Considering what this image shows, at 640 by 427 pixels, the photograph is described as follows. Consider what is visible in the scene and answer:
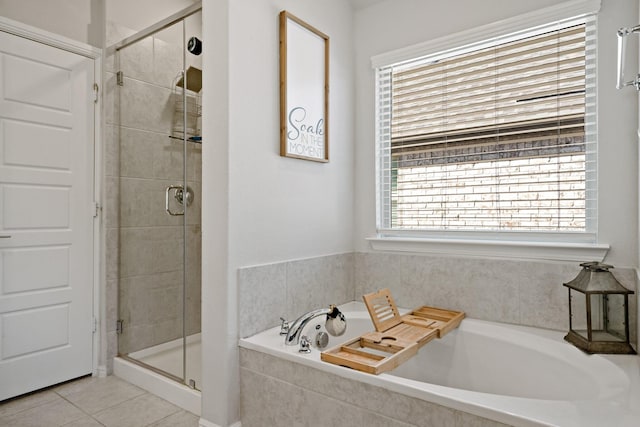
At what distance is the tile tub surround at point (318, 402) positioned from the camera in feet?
4.56

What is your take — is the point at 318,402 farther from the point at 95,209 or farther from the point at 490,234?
the point at 95,209

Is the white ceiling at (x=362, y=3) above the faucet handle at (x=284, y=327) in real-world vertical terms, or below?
above

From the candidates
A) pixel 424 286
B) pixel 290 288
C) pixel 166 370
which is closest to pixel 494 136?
pixel 424 286

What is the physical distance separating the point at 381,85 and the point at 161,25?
1450mm

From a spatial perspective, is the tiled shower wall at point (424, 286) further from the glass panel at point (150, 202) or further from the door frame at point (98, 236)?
the door frame at point (98, 236)

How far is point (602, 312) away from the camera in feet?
5.91

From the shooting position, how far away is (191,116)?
2600mm

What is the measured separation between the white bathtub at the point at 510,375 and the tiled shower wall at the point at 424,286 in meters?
0.09

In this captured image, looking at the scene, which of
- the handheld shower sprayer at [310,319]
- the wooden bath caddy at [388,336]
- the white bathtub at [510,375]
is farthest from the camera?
the handheld shower sprayer at [310,319]

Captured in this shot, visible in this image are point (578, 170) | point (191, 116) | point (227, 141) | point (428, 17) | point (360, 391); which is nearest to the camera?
point (360, 391)

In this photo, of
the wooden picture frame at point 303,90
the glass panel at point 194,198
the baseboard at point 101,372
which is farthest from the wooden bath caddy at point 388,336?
the baseboard at point 101,372

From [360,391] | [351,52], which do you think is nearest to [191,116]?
[351,52]

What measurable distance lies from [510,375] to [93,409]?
7.23 feet

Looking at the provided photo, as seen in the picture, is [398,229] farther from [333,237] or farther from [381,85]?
[381,85]
